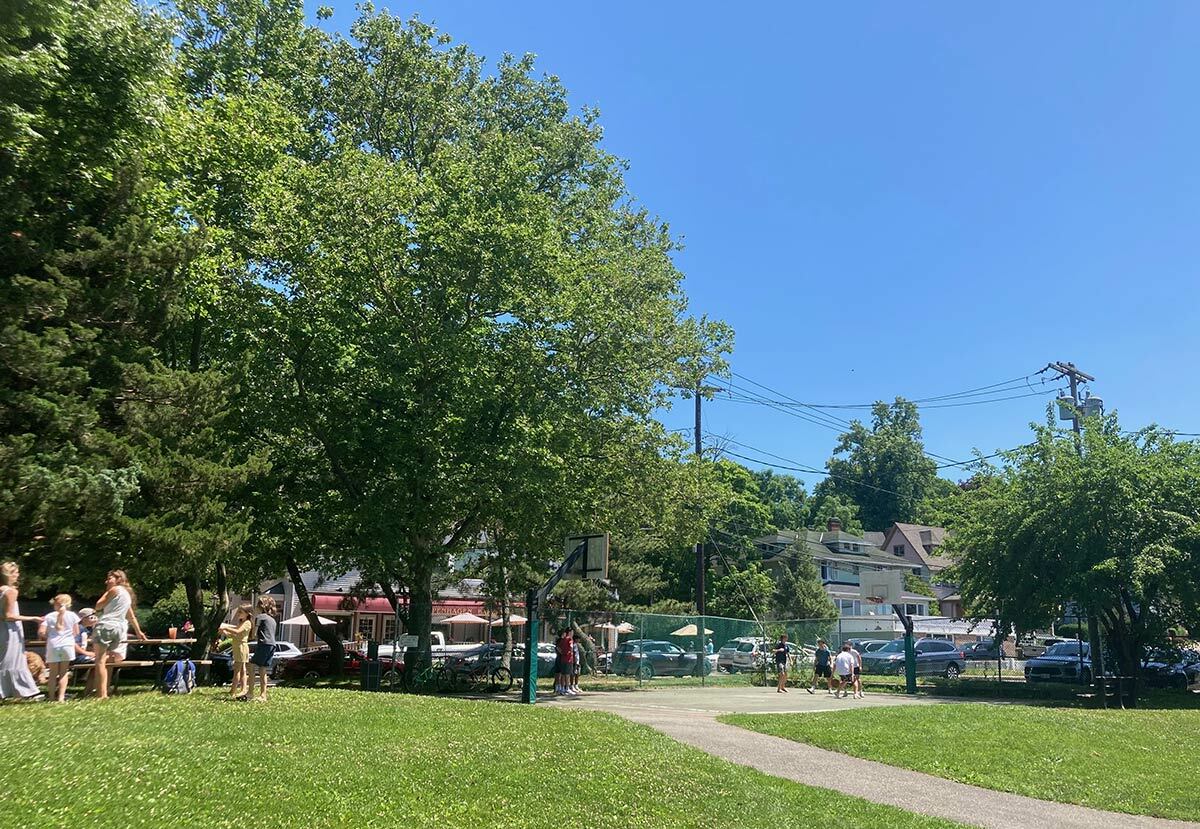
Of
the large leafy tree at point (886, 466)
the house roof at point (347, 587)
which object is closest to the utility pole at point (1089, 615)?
the house roof at point (347, 587)

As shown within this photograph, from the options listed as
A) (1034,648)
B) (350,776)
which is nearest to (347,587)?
(350,776)

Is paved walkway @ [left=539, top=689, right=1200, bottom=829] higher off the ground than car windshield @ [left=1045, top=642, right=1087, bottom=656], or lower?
higher

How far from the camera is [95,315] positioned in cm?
1512

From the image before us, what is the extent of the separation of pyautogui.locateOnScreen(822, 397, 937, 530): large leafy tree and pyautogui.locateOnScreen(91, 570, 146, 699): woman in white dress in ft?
347

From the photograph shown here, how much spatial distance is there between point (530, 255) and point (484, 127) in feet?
38.2

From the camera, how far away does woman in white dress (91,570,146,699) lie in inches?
471

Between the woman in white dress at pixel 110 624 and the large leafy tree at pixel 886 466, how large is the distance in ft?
347

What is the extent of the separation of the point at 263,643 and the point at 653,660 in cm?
1925

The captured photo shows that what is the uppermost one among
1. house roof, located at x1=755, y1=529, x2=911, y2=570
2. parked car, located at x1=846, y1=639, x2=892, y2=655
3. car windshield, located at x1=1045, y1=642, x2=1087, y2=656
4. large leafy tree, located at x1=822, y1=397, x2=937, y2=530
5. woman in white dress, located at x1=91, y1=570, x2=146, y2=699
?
large leafy tree, located at x1=822, y1=397, x2=937, y2=530

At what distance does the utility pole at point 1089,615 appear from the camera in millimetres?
23422

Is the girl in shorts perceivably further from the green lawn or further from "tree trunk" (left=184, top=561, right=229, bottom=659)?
the green lawn

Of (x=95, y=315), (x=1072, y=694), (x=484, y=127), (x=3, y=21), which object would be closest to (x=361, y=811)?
(x=3, y=21)

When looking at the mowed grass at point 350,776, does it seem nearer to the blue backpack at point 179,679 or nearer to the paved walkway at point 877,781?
the paved walkway at point 877,781

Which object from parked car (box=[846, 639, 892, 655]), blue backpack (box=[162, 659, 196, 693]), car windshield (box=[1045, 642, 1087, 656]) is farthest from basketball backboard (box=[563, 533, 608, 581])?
car windshield (box=[1045, 642, 1087, 656])
